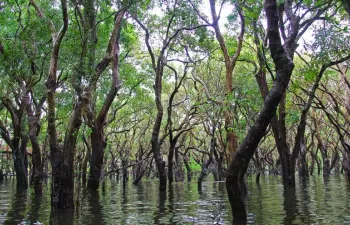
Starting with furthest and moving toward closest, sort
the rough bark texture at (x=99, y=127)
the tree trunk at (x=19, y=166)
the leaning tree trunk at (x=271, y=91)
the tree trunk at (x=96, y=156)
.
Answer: the tree trunk at (x=19, y=166), the tree trunk at (x=96, y=156), the rough bark texture at (x=99, y=127), the leaning tree trunk at (x=271, y=91)

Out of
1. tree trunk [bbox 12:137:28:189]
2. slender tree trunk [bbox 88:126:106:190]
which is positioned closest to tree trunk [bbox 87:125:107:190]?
slender tree trunk [bbox 88:126:106:190]

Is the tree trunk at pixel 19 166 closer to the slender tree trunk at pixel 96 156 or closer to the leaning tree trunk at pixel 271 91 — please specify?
the slender tree trunk at pixel 96 156

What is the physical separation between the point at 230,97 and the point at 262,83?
2871mm

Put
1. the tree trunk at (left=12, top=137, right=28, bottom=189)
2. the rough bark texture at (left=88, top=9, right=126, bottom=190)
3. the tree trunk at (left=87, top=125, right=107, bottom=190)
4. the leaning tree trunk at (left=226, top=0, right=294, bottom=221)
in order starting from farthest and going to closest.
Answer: the tree trunk at (left=12, top=137, right=28, bottom=189) → the tree trunk at (left=87, top=125, right=107, bottom=190) → the rough bark texture at (left=88, top=9, right=126, bottom=190) → the leaning tree trunk at (left=226, top=0, right=294, bottom=221)

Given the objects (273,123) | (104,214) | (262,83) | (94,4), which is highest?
(94,4)

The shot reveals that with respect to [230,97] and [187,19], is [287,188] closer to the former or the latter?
[230,97]

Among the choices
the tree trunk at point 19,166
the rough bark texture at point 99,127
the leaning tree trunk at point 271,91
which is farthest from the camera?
the tree trunk at point 19,166

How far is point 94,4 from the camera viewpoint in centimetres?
1209

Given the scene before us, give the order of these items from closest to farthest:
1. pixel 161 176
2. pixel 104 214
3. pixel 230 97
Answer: pixel 104 214
pixel 230 97
pixel 161 176

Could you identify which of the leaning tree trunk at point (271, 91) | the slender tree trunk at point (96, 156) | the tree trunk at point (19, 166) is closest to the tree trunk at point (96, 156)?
the slender tree trunk at point (96, 156)

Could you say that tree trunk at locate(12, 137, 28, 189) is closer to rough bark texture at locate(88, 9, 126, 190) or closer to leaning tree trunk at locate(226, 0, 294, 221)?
rough bark texture at locate(88, 9, 126, 190)

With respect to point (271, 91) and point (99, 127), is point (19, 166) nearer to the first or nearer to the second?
point (99, 127)

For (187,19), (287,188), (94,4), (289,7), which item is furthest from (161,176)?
(289,7)

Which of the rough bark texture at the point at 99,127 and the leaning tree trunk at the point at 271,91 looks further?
the rough bark texture at the point at 99,127
